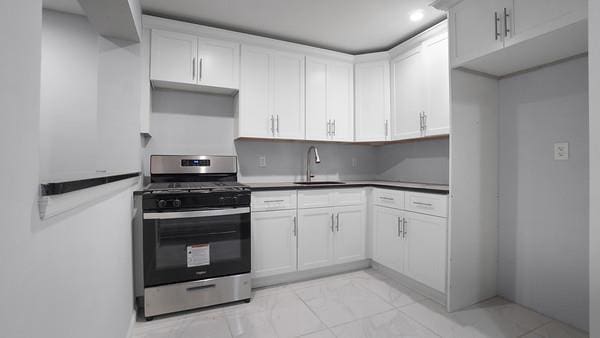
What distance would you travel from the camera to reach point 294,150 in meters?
3.19

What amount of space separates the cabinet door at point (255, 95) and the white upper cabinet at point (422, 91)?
4.45 ft

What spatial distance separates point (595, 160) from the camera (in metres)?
1.08

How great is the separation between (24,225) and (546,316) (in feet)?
9.60

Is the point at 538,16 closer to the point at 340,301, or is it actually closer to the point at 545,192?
the point at 545,192

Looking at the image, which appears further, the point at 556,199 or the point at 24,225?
the point at 556,199

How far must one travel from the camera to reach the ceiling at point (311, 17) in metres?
2.29

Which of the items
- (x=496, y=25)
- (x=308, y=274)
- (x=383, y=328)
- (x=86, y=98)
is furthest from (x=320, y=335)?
(x=496, y=25)

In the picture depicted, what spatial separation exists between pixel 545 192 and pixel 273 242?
2166 mm

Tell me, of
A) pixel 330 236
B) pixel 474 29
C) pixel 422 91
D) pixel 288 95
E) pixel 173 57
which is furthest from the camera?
pixel 288 95

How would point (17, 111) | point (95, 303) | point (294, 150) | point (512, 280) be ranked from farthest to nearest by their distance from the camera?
point (294, 150) → point (512, 280) → point (95, 303) → point (17, 111)

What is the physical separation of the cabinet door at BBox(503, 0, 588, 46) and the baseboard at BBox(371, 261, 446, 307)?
1886 millimetres

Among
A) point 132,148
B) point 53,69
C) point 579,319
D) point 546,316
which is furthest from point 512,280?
point 53,69

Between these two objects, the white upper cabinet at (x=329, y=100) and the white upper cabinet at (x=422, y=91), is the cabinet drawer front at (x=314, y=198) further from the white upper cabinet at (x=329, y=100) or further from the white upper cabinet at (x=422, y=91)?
the white upper cabinet at (x=422, y=91)

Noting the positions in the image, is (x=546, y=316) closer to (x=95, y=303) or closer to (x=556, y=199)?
(x=556, y=199)
